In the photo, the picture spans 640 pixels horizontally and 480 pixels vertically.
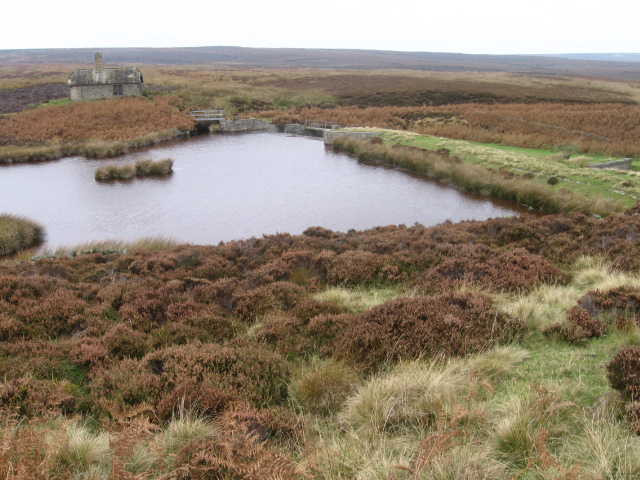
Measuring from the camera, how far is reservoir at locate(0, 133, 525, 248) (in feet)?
58.7

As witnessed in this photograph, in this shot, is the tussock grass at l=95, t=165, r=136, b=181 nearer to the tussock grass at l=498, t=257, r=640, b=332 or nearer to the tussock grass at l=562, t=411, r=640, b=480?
the tussock grass at l=498, t=257, r=640, b=332

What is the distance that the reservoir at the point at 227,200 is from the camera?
17906 millimetres

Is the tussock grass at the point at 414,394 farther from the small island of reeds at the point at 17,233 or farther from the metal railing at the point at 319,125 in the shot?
the metal railing at the point at 319,125

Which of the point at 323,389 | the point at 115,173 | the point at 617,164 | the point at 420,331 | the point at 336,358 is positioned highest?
the point at 617,164

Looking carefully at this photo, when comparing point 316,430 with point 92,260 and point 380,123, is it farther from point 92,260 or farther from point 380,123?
point 380,123

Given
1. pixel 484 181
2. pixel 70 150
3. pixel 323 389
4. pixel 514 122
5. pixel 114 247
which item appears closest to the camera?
pixel 323 389

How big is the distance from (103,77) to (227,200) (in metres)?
32.3

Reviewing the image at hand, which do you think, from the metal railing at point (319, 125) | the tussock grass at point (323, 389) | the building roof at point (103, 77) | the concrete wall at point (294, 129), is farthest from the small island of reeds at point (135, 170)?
the building roof at point (103, 77)

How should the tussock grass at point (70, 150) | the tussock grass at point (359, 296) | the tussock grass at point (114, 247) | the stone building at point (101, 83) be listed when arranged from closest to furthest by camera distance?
the tussock grass at point (359, 296) → the tussock grass at point (114, 247) → the tussock grass at point (70, 150) → the stone building at point (101, 83)

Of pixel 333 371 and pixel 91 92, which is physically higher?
pixel 91 92

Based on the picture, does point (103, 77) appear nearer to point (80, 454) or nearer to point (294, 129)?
point (294, 129)

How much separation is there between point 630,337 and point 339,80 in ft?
268

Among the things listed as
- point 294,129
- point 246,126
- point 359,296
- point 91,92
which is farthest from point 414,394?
point 91,92

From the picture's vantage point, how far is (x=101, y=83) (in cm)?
4516
